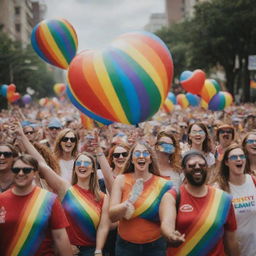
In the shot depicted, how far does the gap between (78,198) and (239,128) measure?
24.3 feet

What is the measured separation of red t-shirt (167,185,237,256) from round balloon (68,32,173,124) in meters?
1.62

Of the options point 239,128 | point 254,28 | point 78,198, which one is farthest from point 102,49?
point 254,28

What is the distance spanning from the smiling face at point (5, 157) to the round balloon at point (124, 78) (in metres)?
1.26

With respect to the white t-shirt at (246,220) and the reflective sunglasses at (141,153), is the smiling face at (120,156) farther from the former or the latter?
the white t-shirt at (246,220)

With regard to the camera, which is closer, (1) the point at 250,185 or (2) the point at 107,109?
(1) the point at 250,185

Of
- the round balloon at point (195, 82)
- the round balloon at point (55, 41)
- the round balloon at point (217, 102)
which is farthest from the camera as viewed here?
the round balloon at point (217, 102)

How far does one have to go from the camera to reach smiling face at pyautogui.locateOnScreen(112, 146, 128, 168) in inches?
204

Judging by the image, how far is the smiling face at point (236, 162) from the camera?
13.1 ft

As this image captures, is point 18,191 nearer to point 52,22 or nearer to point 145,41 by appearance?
point 145,41

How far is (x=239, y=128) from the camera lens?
10758mm

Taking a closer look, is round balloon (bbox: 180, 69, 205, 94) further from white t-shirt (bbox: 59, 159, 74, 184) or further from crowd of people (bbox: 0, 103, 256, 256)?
crowd of people (bbox: 0, 103, 256, 256)

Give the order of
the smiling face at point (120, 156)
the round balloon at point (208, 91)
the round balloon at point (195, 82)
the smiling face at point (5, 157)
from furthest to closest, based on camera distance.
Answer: the round balloon at point (208, 91), the round balloon at point (195, 82), the smiling face at point (120, 156), the smiling face at point (5, 157)

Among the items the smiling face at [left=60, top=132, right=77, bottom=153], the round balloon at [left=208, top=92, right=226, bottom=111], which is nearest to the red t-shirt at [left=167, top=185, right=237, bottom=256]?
the smiling face at [left=60, top=132, right=77, bottom=153]

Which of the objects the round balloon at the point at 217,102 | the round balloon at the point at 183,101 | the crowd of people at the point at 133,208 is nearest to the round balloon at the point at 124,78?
the crowd of people at the point at 133,208
